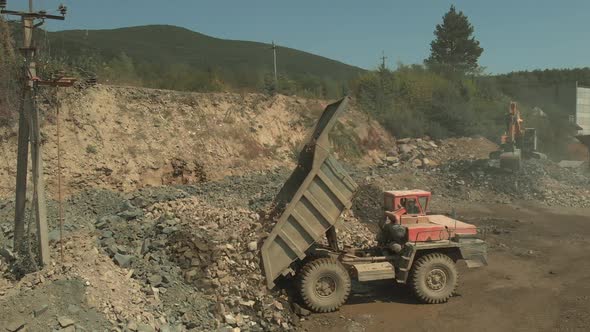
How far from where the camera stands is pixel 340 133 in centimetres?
2281

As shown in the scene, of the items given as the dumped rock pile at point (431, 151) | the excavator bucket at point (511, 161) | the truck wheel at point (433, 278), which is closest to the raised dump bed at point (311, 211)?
the truck wheel at point (433, 278)

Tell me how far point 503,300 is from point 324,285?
3.34 metres

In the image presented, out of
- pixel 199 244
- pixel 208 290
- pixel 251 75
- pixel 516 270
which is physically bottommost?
pixel 516 270

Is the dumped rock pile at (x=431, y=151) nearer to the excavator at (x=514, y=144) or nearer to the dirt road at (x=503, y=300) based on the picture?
the excavator at (x=514, y=144)

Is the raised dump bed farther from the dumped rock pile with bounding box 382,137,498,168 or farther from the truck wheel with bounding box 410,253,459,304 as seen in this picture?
the dumped rock pile with bounding box 382,137,498,168

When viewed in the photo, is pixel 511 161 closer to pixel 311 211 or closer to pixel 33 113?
pixel 311 211

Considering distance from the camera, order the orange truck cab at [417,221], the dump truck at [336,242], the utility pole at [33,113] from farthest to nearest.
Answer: the orange truck cab at [417,221], the dump truck at [336,242], the utility pole at [33,113]

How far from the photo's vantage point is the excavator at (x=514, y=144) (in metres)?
20.9

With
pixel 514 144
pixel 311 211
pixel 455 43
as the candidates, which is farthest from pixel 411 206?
pixel 455 43

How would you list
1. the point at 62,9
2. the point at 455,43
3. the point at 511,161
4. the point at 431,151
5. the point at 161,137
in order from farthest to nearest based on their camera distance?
the point at 455,43
the point at 431,151
the point at 511,161
the point at 161,137
the point at 62,9

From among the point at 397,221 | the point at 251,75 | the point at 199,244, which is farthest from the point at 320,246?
the point at 251,75

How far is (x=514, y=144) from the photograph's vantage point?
2136cm

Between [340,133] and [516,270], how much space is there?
12.7 meters

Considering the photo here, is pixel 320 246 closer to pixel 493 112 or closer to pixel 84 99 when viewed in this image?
pixel 84 99
